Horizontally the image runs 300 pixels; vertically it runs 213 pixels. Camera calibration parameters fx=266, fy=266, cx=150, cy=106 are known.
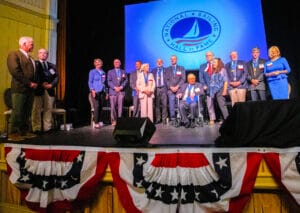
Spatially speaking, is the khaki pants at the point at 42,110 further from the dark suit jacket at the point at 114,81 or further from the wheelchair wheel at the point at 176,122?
the wheelchair wheel at the point at 176,122

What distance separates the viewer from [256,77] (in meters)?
4.09

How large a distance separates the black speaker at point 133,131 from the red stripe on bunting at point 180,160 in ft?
0.67

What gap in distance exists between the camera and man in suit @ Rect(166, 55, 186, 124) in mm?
4504

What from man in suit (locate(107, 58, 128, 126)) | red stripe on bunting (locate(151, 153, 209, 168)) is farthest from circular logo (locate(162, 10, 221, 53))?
red stripe on bunting (locate(151, 153, 209, 168))

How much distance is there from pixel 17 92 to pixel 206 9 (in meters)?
3.50

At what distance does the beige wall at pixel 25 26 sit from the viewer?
4.18m

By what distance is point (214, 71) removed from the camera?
424 centimetres

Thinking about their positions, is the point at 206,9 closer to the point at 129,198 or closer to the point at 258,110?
the point at 258,110

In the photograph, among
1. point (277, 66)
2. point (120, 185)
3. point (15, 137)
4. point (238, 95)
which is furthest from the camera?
point (238, 95)

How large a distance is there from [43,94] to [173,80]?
2108 mm

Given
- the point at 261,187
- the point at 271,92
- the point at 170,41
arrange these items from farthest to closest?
the point at 170,41
the point at 271,92
the point at 261,187

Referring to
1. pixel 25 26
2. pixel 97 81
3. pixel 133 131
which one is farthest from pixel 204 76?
pixel 25 26

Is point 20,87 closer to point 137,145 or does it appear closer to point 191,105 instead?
point 137,145

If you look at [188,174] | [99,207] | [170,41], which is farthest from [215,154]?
[170,41]
